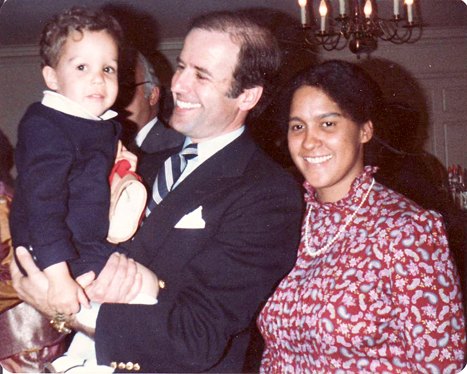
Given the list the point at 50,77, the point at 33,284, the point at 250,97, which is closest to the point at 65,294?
the point at 33,284

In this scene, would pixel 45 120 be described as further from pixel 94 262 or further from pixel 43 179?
pixel 94 262

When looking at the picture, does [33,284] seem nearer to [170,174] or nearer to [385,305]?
[170,174]

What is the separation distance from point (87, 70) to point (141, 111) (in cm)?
96

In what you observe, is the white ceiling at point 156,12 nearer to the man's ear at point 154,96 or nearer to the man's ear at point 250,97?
the man's ear at point 154,96

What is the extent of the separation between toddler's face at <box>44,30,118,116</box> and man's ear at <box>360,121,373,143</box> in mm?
614

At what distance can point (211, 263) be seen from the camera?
1085 mm

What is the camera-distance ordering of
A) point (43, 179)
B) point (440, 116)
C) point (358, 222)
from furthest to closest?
point (440, 116), point (358, 222), point (43, 179)

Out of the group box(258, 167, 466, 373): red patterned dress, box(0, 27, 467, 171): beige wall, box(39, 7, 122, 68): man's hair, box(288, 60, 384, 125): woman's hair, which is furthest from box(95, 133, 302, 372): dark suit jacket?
box(0, 27, 467, 171): beige wall

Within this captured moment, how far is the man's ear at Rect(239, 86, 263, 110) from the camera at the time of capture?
49.9 inches

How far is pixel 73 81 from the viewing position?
1.08 metres

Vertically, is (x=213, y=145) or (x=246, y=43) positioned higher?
(x=246, y=43)

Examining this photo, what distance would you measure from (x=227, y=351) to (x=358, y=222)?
405 mm

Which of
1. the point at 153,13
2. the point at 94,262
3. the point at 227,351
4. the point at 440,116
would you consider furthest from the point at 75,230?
the point at 440,116

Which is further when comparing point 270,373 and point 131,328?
point 270,373
